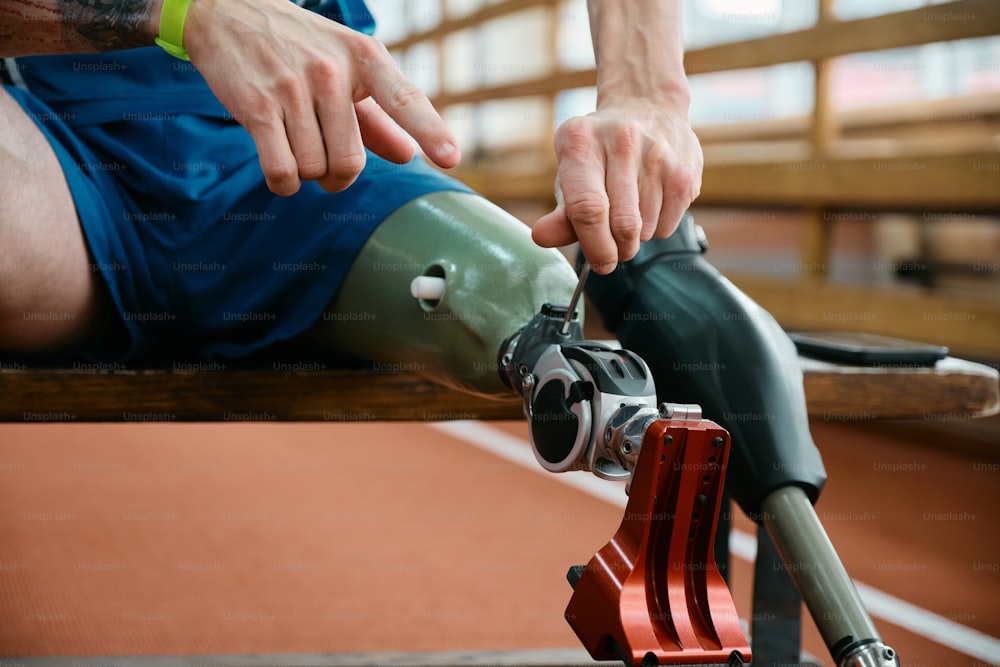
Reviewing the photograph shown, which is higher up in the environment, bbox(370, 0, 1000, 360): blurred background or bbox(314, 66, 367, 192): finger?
bbox(314, 66, 367, 192): finger

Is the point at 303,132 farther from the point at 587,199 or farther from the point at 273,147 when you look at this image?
the point at 587,199

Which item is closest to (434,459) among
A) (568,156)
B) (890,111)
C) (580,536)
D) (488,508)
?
(488,508)

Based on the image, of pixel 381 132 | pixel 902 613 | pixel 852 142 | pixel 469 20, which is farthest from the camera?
pixel 469 20

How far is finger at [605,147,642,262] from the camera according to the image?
2.09ft

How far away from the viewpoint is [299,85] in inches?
23.4

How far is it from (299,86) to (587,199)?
185mm

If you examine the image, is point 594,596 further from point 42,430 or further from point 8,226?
point 42,430

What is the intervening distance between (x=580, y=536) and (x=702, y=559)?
141 centimetres

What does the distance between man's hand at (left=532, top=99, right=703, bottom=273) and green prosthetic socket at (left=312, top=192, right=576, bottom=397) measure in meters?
0.11

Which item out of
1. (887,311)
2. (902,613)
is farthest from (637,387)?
(887,311)

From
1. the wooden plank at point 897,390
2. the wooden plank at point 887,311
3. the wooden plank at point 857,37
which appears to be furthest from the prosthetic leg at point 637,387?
the wooden plank at point 887,311

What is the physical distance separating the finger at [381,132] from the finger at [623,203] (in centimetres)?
13

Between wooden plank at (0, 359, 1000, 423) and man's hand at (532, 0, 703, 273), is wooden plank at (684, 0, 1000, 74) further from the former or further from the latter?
wooden plank at (0, 359, 1000, 423)

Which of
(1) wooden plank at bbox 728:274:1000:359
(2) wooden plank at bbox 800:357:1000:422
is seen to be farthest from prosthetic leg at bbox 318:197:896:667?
(1) wooden plank at bbox 728:274:1000:359
